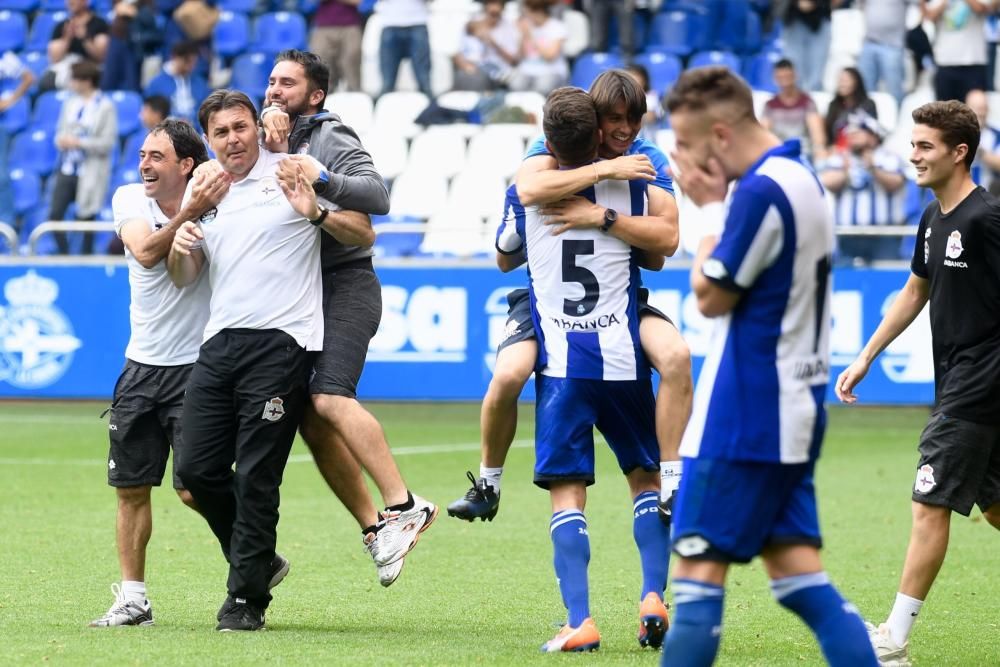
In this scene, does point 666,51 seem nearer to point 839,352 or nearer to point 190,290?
point 839,352

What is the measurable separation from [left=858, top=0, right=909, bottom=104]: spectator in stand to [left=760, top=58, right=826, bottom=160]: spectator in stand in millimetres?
1587

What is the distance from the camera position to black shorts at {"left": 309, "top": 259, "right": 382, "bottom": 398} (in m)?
6.93

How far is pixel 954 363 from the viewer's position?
20.6 feet

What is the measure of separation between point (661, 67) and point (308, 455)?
7.85 meters

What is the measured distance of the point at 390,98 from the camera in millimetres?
19562

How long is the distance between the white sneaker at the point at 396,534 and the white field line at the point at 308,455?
5.72 metres

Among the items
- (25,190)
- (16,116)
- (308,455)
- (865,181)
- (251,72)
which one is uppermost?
(251,72)

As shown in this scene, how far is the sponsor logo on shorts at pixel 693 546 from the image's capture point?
4.58 metres

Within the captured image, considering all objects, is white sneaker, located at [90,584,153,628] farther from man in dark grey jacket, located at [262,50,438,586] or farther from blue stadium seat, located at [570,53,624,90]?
blue stadium seat, located at [570,53,624,90]

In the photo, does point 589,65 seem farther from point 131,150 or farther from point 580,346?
point 580,346

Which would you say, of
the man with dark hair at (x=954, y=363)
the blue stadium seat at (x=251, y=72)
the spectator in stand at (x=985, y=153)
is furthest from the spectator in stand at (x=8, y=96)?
the man with dark hair at (x=954, y=363)

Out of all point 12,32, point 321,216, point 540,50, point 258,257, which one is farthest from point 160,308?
point 12,32

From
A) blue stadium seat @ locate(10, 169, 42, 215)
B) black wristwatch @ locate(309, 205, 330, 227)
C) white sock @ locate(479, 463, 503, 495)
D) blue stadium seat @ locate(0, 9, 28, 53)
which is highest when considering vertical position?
black wristwatch @ locate(309, 205, 330, 227)

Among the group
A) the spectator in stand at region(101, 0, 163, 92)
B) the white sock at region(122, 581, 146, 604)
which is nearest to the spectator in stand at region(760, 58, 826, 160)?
the spectator in stand at region(101, 0, 163, 92)
